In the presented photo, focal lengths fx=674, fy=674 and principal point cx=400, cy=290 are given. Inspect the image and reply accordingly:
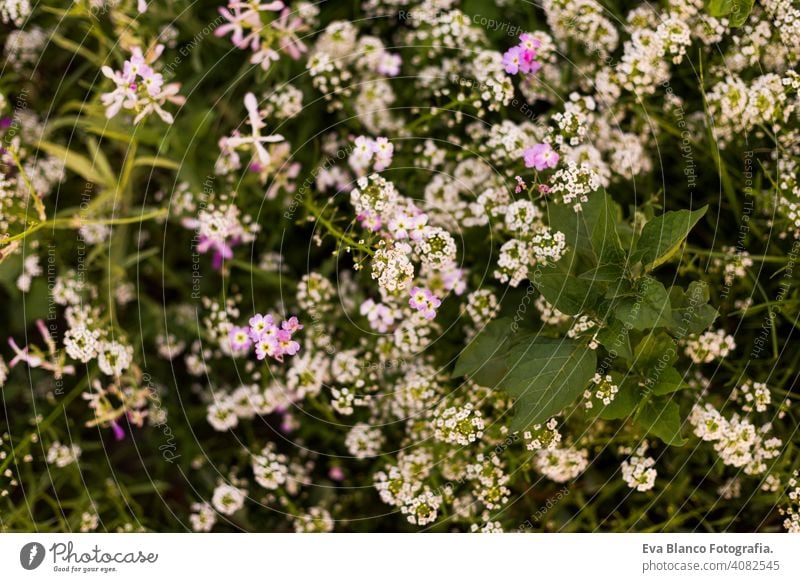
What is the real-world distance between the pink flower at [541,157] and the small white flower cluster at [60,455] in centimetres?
123

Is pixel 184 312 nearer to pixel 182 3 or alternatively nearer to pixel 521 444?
pixel 182 3

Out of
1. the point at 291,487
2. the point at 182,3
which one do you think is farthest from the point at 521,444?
the point at 182,3

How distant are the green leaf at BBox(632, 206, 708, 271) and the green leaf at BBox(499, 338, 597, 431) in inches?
7.4

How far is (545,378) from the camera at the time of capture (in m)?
1.13

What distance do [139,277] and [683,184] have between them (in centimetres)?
140

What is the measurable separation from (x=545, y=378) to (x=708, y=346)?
1.42ft

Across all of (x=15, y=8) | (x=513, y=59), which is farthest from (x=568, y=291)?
(x=15, y=8)

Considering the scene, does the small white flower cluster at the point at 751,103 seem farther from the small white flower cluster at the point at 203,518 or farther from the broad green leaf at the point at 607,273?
the small white flower cluster at the point at 203,518

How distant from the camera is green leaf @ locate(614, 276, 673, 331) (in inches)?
42.6

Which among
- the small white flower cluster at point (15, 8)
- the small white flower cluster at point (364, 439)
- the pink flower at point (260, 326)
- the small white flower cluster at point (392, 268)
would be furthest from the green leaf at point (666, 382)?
the small white flower cluster at point (15, 8)

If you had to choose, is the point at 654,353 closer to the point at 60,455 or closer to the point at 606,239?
the point at 606,239

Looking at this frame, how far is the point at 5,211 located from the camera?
143cm

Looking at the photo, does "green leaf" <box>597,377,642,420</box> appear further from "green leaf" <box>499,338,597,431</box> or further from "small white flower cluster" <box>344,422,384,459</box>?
"small white flower cluster" <box>344,422,384,459</box>

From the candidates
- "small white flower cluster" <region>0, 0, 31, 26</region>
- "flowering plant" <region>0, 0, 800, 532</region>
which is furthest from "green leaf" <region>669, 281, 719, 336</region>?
"small white flower cluster" <region>0, 0, 31, 26</region>
